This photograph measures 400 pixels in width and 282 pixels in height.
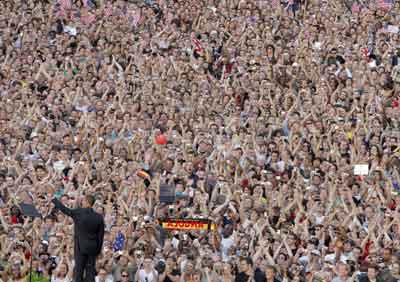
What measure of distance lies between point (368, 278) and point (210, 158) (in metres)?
5.21

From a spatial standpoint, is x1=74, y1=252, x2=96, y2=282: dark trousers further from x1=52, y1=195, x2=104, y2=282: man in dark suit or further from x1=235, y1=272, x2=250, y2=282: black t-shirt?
x1=235, y1=272, x2=250, y2=282: black t-shirt

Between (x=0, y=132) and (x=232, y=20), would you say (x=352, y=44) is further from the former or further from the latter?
(x=0, y=132)

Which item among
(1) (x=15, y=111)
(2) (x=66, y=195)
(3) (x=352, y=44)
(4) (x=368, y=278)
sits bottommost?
(4) (x=368, y=278)

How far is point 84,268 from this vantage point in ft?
50.0

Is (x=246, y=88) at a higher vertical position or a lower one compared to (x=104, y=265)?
higher

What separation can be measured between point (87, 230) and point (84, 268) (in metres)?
0.52

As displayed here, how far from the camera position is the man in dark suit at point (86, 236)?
49.1 ft

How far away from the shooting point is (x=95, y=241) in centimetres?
1509

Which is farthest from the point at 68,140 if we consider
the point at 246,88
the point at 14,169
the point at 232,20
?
the point at 232,20

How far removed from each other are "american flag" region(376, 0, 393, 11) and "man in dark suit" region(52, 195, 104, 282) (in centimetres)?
1397

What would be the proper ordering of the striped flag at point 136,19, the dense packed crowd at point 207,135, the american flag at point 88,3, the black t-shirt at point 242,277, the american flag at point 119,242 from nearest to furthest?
the black t-shirt at point 242,277
the dense packed crowd at point 207,135
the american flag at point 119,242
the striped flag at point 136,19
the american flag at point 88,3

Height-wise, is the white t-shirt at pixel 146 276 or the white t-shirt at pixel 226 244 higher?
the white t-shirt at pixel 226 244

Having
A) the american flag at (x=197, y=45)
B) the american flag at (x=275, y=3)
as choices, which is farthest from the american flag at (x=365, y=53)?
the american flag at (x=197, y=45)

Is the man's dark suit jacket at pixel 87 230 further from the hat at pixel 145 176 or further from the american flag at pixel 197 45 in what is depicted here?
the american flag at pixel 197 45
